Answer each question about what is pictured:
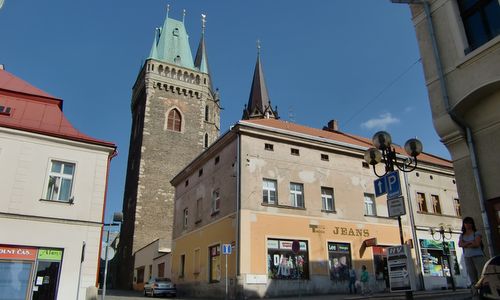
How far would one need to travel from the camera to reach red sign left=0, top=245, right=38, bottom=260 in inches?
612

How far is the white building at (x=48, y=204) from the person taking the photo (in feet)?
51.8

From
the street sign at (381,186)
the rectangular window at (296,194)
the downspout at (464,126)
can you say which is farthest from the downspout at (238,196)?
the downspout at (464,126)

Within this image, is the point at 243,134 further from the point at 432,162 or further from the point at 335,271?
the point at 432,162

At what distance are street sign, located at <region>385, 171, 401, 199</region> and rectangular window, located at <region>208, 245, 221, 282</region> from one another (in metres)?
15.1

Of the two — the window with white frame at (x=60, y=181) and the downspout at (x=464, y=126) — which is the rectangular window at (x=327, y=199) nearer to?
the window with white frame at (x=60, y=181)

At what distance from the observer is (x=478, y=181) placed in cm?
979

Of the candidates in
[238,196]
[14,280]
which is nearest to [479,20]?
[238,196]

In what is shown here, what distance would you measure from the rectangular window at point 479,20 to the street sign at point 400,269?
209 inches

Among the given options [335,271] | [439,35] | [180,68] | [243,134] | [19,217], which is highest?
[180,68]

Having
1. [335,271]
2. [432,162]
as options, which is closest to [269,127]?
[335,271]

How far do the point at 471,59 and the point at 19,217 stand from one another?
15.9 metres

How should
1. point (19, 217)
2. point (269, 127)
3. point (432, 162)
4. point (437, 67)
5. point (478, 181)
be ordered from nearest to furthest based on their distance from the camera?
1. point (478, 181)
2. point (437, 67)
3. point (19, 217)
4. point (269, 127)
5. point (432, 162)

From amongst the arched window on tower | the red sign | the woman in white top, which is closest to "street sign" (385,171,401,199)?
the woman in white top

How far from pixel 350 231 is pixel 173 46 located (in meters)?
41.6
